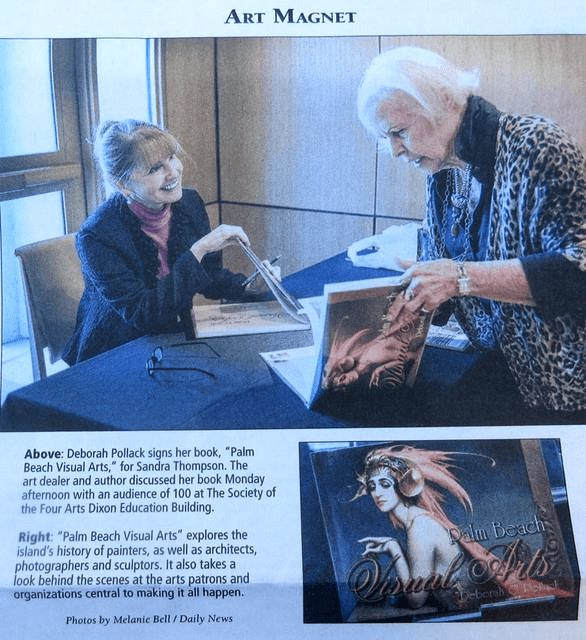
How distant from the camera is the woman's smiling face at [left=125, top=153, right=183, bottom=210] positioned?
0.67 metres

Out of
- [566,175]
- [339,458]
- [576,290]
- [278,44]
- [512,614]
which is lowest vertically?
[512,614]

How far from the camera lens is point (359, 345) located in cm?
63

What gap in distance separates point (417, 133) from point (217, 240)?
22cm

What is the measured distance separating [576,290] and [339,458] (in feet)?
0.87

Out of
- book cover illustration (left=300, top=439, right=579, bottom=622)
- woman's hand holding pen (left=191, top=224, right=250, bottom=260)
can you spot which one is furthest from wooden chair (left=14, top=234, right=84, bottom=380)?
book cover illustration (left=300, top=439, right=579, bottom=622)

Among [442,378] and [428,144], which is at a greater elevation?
[428,144]

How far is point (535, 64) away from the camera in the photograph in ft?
2.18

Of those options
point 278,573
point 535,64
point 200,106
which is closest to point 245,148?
point 200,106

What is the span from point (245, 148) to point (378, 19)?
7.0 inches

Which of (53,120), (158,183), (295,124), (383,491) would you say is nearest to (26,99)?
(53,120)

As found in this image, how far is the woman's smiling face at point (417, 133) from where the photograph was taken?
657mm

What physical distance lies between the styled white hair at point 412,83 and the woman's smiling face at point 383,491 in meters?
0.32

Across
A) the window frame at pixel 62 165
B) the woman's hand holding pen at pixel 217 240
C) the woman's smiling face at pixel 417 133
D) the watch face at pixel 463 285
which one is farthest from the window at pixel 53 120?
the watch face at pixel 463 285

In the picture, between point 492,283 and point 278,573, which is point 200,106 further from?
point 278,573
